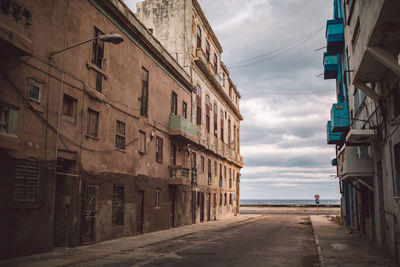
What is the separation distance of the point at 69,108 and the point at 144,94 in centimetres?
739

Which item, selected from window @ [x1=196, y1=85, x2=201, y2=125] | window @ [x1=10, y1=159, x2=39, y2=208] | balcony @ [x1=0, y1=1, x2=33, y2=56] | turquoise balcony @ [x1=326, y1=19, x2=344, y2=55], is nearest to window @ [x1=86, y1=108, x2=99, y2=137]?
window @ [x1=10, y1=159, x2=39, y2=208]

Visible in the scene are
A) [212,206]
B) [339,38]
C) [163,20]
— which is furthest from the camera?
[212,206]

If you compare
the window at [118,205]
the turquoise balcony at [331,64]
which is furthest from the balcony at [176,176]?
the turquoise balcony at [331,64]

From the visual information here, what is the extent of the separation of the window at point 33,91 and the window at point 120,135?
5741mm

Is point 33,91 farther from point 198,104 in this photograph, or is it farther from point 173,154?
point 198,104

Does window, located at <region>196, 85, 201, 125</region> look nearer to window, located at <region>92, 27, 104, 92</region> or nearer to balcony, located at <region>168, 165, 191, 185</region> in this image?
balcony, located at <region>168, 165, 191, 185</region>

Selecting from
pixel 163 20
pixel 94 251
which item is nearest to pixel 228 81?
pixel 163 20

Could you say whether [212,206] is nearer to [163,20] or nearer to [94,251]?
[163,20]

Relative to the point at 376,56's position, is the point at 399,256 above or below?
below

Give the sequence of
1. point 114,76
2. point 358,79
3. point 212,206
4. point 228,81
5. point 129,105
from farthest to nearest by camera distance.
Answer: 1. point 228,81
2. point 212,206
3. point 129,105
4. point 114,76
5. point 358,79

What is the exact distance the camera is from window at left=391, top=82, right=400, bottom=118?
10656 mm

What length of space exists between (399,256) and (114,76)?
1370 centimetres

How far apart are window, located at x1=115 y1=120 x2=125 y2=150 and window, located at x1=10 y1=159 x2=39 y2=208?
592 centimetres

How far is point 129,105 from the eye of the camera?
19094 mm
